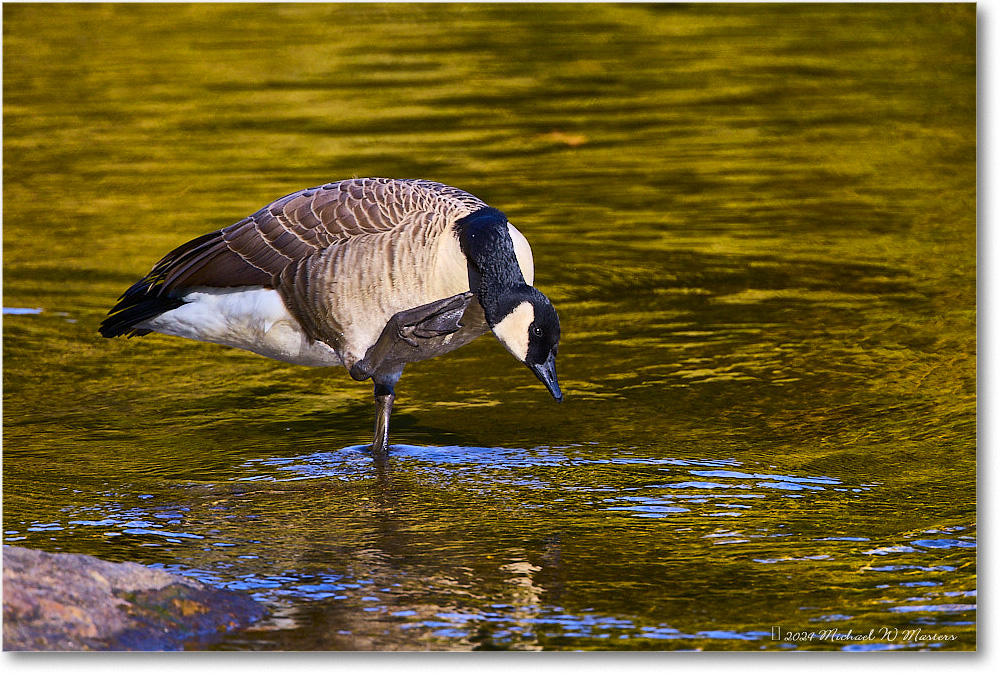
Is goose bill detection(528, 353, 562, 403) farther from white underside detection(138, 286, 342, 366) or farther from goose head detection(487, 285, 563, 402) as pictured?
white underside detection(138, 286, 342, 366)

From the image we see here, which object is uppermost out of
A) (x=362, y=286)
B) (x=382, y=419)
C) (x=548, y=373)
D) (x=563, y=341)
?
(x=362, y=286)

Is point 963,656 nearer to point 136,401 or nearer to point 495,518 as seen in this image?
point 495,518

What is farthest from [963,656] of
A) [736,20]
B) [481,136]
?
[736,20]

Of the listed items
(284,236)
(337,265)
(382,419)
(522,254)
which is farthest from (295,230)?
(522,254)

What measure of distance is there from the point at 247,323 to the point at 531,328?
139cm

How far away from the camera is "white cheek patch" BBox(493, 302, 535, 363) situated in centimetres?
561

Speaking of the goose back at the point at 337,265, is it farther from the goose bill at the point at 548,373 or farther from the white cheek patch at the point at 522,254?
the goose bill at the point at 548,373

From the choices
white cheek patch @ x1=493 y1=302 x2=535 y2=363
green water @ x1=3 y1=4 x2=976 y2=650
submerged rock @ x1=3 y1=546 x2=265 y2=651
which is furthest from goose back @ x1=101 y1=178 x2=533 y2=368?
submerged rock @ x1=3 y1=546 x2=265 y2=651

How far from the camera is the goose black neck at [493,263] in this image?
5.62m

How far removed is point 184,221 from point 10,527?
5094 mm

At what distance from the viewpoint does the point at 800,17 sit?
10.9 meters

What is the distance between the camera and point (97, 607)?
4.30 meters

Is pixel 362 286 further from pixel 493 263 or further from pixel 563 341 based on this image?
pixel 563 341

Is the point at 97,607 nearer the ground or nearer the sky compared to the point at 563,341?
nearer the ground
